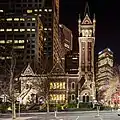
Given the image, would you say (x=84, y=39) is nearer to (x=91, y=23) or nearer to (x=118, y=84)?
(x=91, y=23)

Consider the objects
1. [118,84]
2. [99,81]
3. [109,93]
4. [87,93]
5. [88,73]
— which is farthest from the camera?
[99,81]

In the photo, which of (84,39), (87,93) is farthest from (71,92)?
(84,39)

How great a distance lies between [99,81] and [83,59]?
30.0m

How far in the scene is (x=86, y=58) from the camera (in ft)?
557

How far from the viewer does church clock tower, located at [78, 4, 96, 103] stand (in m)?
154

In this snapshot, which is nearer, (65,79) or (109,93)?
(109,93)

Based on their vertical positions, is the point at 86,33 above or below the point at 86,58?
above

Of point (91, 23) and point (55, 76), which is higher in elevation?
point (91, 23)

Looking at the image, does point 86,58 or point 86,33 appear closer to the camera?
point 86,58

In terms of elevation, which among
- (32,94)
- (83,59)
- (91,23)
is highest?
(91,23)

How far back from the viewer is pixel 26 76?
150 m

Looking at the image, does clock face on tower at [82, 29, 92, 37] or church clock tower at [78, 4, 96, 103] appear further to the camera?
clock face on tower at [82, 29, 92, 37]

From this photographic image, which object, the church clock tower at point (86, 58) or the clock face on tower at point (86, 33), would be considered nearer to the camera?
the church clock tower at point (86, 58)

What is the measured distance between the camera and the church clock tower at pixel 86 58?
505ft
